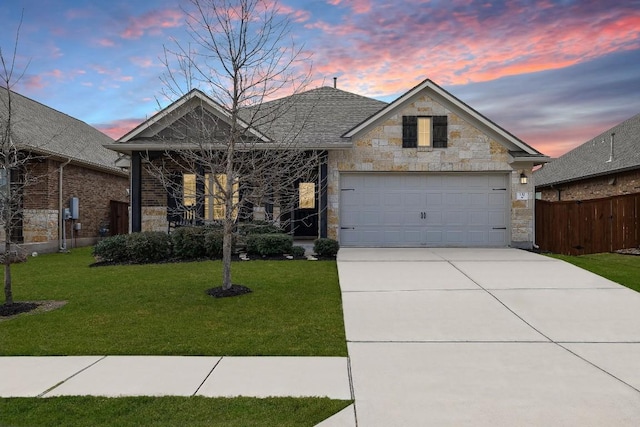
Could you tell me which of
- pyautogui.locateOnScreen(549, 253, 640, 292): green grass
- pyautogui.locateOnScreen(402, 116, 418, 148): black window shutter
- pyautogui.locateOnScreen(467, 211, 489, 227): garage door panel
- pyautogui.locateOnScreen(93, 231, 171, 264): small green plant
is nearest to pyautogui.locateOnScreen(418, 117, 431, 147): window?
pyautogui.locateOnScreen(402, 116, 418, 148): black window shutter

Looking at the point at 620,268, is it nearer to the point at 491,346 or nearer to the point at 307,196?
the point at 491,346

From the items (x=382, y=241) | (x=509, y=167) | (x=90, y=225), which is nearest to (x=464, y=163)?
(x=509, y=167)

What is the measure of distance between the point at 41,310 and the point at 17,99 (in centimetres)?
1583

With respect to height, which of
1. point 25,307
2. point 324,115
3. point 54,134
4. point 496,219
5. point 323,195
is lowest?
point 25,307

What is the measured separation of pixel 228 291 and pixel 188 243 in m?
4.97

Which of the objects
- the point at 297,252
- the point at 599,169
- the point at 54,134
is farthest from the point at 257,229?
the point at 599,169

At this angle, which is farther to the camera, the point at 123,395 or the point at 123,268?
the point at 123,268

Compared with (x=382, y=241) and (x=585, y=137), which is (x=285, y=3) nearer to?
(x=382, y=241)

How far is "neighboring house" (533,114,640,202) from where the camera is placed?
1894cm

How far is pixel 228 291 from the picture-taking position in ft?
28.5

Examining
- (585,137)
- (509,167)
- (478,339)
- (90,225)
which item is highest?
(585,137)

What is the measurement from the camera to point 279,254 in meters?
13.8

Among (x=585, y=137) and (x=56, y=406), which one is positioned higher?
(x=585, y=137)

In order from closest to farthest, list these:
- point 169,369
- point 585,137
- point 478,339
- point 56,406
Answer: point 56,406
point 169,369
point 478,339
point 585,137
